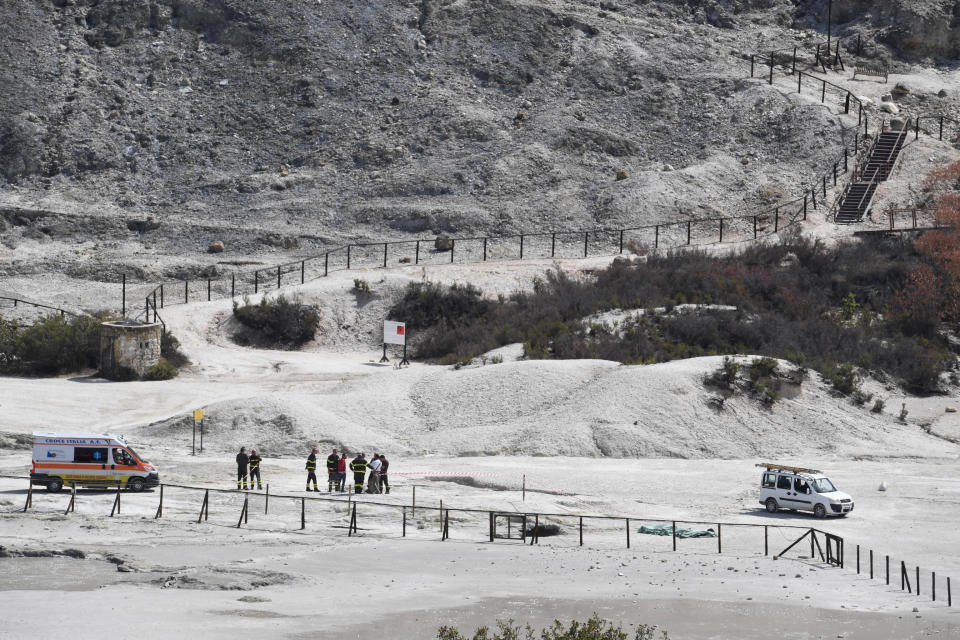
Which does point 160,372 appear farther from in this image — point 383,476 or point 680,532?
point 680,532

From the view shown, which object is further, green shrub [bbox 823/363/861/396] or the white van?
green shrub [bbox 823/363/861/396]

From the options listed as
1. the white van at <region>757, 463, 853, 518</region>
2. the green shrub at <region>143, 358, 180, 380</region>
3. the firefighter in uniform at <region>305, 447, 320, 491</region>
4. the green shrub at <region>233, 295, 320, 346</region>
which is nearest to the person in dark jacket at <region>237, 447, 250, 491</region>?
the firefighter in uniform at <region>305, 447, 320, 491</region>

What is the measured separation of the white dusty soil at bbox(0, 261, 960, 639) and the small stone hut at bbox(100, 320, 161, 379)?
108 cm

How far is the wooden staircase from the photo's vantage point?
211ft

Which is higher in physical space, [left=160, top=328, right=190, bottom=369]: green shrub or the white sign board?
the white sign board

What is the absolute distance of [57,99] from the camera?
235 ft

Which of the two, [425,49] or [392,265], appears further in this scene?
[425,49]

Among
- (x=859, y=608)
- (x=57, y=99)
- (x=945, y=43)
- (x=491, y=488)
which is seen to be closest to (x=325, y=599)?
(x=859, y=608)

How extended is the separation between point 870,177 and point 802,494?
39.7m

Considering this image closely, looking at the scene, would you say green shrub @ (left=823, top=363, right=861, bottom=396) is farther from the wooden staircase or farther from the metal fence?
the wooden staircase

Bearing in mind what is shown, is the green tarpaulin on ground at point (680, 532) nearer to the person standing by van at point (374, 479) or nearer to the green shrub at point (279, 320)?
the person standing by van at point (374, 479)

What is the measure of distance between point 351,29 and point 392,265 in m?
23.4

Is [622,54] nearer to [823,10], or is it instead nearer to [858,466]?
[823,10]

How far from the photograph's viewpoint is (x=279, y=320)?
53250mm
